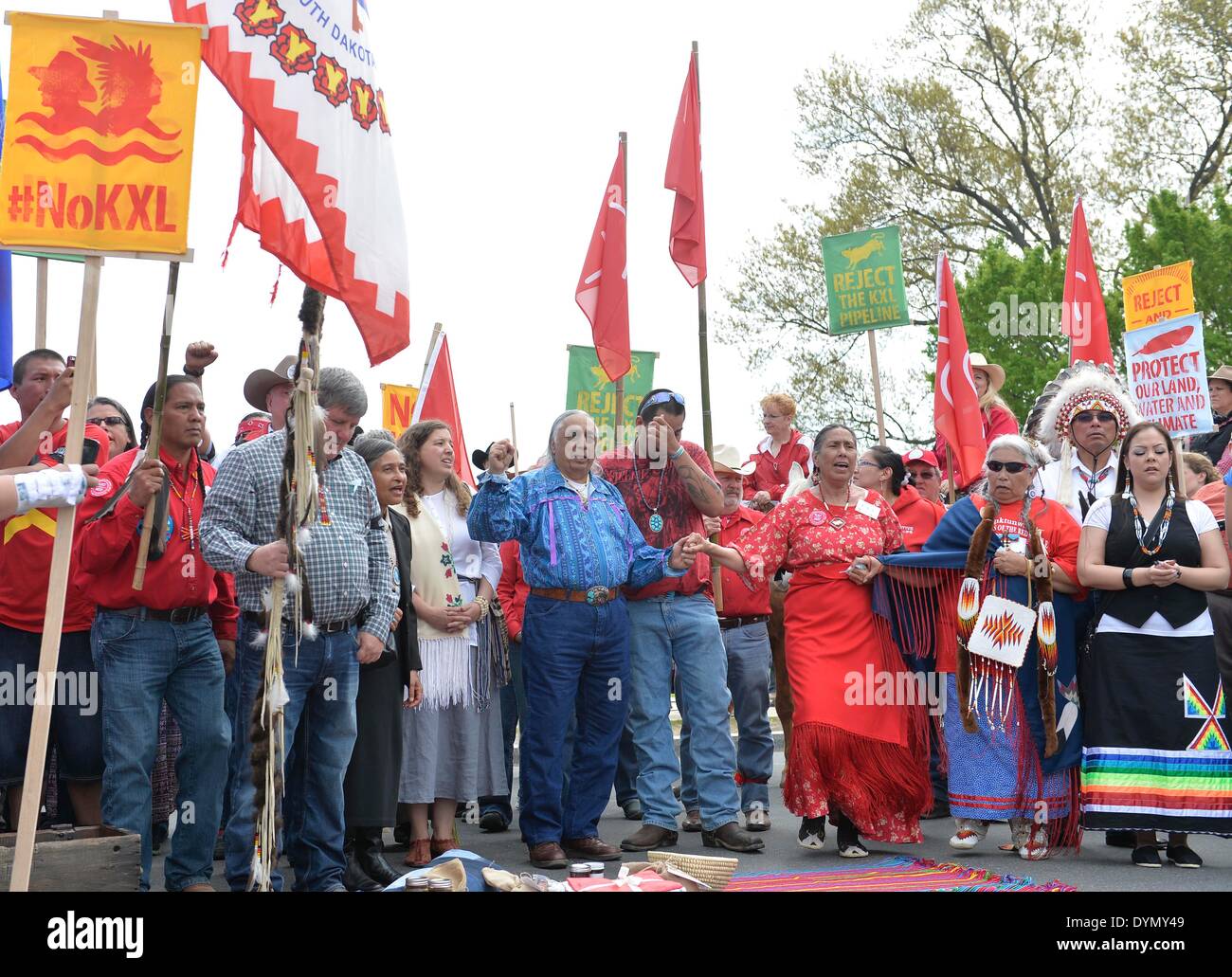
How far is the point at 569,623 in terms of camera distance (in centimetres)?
706

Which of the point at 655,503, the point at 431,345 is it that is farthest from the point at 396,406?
the point at 655,503

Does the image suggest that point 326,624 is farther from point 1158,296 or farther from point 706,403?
point 1158,296

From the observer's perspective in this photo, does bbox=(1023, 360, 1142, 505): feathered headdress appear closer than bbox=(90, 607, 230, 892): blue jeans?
No

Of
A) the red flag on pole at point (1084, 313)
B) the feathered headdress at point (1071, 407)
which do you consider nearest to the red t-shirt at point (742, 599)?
the feathered headdress at point (1071, 407)

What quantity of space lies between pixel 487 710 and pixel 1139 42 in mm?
26588

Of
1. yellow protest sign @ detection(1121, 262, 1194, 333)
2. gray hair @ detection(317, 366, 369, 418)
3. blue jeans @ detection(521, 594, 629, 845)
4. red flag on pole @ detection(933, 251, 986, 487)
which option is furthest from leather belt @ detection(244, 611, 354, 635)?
yellow protest sign @ detection(1121, 262, 1194, 333)

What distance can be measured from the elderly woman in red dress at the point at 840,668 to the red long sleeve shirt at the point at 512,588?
1.77 metres

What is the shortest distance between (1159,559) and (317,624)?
396cm

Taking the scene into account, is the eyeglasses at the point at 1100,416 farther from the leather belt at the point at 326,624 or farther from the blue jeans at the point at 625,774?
the leather belt at the point at 326,624

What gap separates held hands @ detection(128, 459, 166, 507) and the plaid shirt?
205 millimetres

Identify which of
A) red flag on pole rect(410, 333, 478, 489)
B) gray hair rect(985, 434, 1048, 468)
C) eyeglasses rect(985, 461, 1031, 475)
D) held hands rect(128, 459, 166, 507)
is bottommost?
held hands rect(128, 459, 166, 507)

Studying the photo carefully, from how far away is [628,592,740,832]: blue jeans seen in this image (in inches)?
292

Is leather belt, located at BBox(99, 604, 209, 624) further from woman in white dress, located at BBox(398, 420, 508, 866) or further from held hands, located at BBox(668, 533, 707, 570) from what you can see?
held hands, located at BBox(668, 533, 707, 570)
